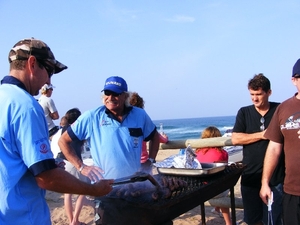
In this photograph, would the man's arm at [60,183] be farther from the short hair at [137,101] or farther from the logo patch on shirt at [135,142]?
the short hair at [137,101]

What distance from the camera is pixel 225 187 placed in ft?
9.32

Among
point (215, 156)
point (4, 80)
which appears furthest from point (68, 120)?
point (4, 80)

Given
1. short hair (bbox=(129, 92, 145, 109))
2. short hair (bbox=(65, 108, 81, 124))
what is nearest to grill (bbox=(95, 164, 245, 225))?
short hair (bbox=(129, 92, 145, 109))

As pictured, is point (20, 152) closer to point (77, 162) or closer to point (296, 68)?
point (77, 162)

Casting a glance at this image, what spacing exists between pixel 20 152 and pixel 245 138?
2.45 m

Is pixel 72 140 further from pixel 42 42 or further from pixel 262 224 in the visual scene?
pixel 262 224

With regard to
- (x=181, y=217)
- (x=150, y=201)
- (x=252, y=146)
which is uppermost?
(x=252, y=146)

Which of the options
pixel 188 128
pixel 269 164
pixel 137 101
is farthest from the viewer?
pixel 188 128

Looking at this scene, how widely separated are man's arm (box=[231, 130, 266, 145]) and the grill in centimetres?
94

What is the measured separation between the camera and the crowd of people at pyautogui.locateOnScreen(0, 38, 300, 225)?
5.15 feet

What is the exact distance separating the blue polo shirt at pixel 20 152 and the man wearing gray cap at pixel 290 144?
78.9 inches

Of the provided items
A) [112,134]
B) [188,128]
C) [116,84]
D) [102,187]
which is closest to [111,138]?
[112,134]

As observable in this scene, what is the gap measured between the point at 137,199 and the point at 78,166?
104 cm

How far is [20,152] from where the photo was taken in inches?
61.8
